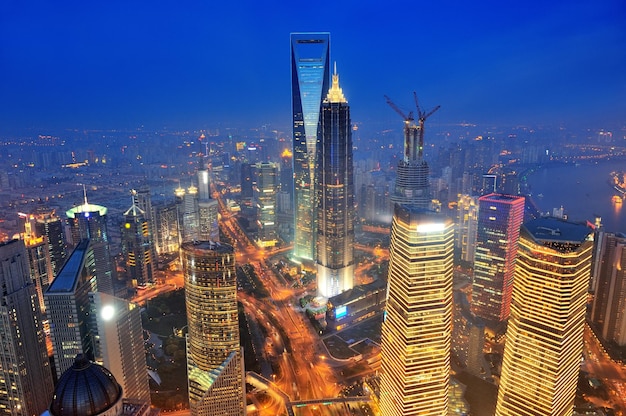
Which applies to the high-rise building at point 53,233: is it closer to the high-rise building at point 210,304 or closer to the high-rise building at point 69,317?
the high-rise building at point 69,317

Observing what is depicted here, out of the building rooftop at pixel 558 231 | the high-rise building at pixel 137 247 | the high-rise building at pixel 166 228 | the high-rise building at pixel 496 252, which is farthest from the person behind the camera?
the high-rise building at pixel 166 228

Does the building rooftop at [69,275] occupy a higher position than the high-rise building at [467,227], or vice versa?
the building rooftop at [69,275]

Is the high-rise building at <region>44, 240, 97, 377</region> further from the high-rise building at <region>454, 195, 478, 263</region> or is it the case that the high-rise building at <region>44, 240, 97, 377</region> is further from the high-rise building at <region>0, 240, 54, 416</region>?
the high-rise building at <region>454, 195, 478, 263</region>

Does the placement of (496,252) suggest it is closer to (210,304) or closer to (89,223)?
(210,304)

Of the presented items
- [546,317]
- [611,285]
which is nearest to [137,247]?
[546,317]

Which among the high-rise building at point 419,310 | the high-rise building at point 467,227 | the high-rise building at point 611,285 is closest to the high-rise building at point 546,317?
the high-rise building at point 419,310

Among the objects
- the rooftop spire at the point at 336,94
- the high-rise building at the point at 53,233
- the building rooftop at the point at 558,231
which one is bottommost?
the high-rise building at the point at 53,233
